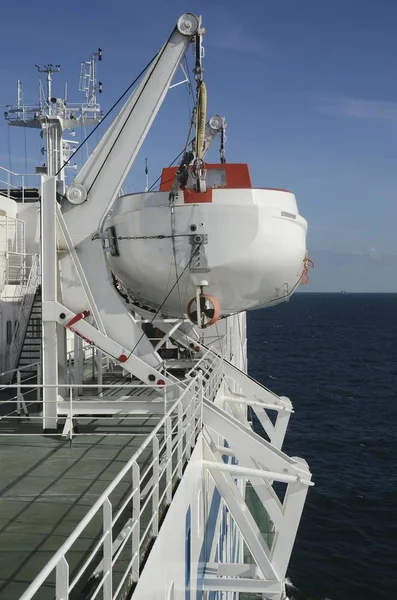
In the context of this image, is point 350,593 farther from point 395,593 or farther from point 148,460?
point 148,460

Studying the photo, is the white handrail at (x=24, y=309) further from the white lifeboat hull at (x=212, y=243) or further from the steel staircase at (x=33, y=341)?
the white lifeboat hull at (x=212, y=243)

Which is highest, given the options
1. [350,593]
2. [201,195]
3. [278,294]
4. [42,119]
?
[42,119]

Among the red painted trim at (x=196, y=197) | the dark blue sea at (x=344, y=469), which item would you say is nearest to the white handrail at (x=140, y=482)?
the red painted trim at (x=196, y=197)

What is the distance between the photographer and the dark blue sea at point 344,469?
1831 cm

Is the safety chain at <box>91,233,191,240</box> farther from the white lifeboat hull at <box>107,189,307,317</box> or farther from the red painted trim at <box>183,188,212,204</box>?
the red painted trim at <box>183,188,212,204</box>

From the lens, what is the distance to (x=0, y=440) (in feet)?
31.8

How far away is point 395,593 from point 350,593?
4.18 ft

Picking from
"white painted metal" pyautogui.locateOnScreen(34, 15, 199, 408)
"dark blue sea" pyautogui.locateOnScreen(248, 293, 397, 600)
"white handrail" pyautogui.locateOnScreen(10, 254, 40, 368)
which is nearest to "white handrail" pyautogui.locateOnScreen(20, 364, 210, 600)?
"white painted metal" pyautogui.locateOnScreen(34, 15, 199, 408)

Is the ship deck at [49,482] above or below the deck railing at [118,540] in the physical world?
below

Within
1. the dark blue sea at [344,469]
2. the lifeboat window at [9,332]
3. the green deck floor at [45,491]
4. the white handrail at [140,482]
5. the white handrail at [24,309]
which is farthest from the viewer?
the dark blue sea at [344,469]

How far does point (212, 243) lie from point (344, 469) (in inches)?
789

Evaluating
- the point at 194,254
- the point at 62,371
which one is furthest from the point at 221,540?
the point at 194,254

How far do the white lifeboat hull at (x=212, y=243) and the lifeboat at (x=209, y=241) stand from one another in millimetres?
17

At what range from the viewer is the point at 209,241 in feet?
32.8
